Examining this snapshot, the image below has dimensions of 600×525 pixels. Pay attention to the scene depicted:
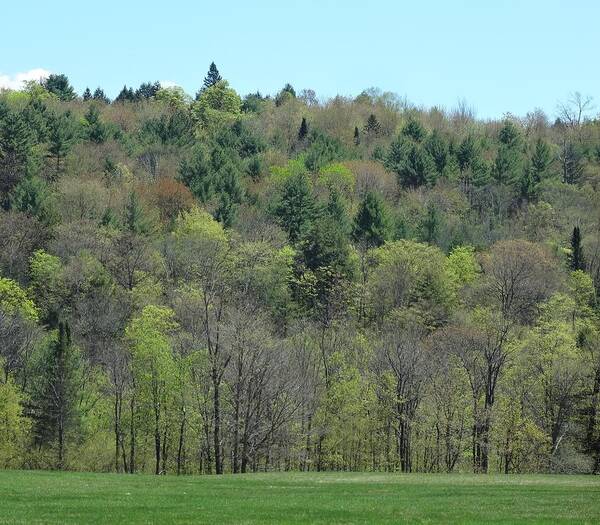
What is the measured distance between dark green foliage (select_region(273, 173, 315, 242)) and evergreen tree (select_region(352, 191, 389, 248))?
16.3 feet

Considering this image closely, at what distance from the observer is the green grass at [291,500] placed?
77.9ft

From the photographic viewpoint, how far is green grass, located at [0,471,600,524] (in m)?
23.7

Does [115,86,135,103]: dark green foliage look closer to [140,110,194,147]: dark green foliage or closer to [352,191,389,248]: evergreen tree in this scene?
[140,110,194,147]: dark green foliage

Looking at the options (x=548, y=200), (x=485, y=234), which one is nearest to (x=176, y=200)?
(x=485, y=234)

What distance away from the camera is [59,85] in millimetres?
172500

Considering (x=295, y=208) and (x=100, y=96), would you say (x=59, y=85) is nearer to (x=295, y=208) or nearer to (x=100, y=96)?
(x=100, y=96)

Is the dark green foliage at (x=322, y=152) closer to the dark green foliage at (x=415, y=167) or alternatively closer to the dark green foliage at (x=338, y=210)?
the dark green foliage at (x=415, y=167)

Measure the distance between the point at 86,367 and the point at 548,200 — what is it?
61246 mm

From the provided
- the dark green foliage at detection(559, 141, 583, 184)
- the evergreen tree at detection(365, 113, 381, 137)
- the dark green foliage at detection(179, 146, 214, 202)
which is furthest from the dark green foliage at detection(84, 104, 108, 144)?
the dark green foliage at detection(559, 141, 583, 184)

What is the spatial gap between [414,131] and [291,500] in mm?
109018

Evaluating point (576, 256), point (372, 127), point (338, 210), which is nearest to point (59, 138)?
point (338, 210)

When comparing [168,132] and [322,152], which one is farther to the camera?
[168,132]

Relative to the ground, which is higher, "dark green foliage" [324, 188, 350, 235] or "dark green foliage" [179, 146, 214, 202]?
"dark green foliage" [179, 146, 214, 202]

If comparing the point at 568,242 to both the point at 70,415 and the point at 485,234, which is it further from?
the point at 70,415
